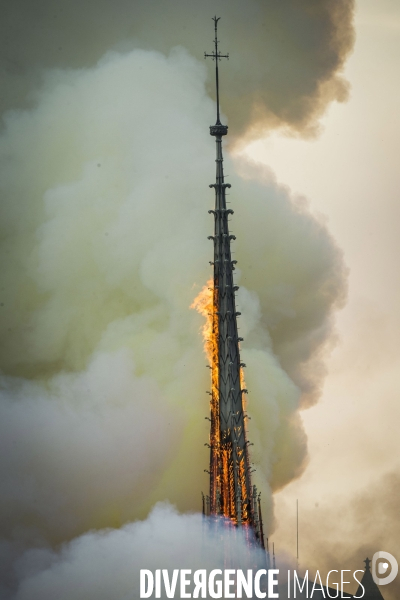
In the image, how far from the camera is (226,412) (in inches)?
2169

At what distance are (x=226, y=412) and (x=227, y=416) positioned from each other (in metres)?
0.21

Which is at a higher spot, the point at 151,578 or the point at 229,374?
the point at 229,374

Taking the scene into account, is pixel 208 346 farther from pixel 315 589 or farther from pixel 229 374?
pixel 315 589

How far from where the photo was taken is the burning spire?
179 ft

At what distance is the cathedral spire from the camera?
54.7 metres

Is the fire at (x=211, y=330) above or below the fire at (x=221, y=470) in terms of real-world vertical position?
above

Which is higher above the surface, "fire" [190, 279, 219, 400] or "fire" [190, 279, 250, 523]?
"fire" [190, 279, 219, 400]

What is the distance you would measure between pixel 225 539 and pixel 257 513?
3.52 metres

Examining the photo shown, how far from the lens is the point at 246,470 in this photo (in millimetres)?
54938

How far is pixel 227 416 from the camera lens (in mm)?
55031

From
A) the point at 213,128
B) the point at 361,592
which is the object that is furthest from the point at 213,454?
the point at 361,592

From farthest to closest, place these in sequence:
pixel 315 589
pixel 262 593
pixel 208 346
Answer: pixel 315 589, pixel 208 346, pixel 262 593

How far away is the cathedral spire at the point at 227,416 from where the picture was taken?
179 feet

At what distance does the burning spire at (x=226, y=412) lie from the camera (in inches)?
2153
